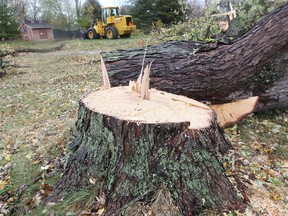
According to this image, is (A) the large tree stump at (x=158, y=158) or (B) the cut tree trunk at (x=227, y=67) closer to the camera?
(A) the large tree stump at (x=158, y=158)

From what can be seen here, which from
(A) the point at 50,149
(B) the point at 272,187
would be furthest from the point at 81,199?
(B) the point at 272,187

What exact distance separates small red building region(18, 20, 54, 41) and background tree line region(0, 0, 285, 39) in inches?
59.0

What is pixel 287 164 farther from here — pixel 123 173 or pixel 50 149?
pixel 50 149

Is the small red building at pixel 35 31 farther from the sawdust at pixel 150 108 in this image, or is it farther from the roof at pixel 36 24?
the sawdust at pixel 150 108

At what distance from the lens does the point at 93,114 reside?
203cm

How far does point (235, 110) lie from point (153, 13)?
16937 mm

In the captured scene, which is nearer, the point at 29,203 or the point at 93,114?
the point at 93,114

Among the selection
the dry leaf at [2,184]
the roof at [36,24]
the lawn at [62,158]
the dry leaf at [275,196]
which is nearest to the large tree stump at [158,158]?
the lawn at [62,158]

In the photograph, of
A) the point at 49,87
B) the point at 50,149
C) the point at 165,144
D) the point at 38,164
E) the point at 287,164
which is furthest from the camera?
the point at 49,87

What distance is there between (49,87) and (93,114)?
479 cm

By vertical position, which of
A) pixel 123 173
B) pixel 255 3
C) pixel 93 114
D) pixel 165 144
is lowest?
pixel 123 173

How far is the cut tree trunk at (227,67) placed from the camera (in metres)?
3.13

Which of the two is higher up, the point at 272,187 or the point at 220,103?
the point at 220,103

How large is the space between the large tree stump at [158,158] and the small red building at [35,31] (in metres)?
29.5
